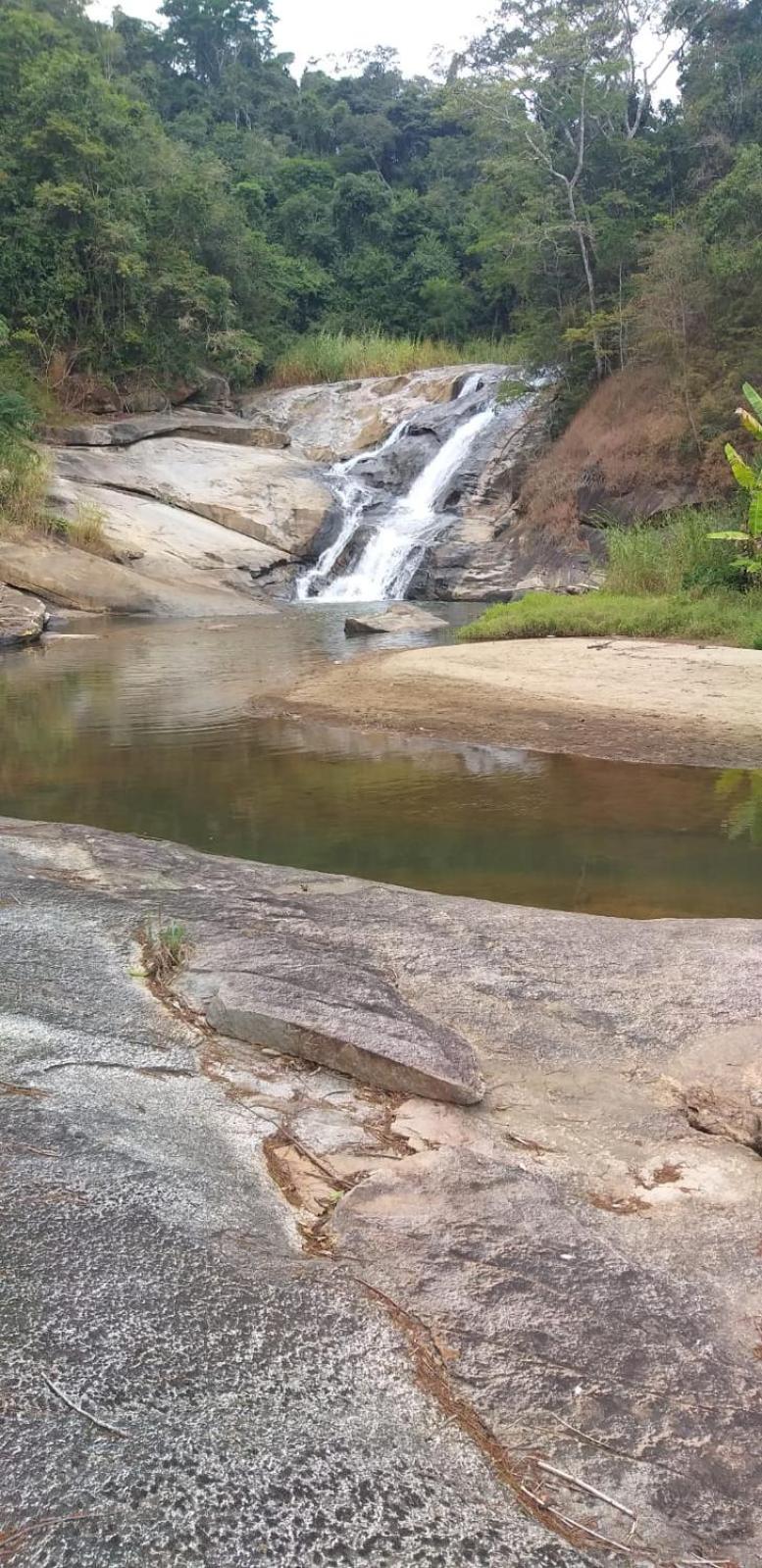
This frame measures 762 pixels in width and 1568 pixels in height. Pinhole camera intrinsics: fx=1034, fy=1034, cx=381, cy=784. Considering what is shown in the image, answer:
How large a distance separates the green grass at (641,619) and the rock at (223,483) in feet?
32.9

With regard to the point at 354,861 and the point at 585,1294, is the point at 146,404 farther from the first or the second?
the point at 585,1294

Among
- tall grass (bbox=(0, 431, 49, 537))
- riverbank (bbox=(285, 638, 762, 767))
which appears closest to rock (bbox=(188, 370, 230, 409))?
tall grass (bbox=(0, 431, 49, 537))

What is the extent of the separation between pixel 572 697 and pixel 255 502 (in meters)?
15.9

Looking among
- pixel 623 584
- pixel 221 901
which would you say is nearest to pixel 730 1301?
pixel 221 901

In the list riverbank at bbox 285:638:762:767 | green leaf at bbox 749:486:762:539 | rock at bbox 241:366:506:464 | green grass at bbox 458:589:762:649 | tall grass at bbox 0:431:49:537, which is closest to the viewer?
riverbank at bbox 285:638:762:767

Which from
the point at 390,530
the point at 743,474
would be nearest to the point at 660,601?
the point at 743,474

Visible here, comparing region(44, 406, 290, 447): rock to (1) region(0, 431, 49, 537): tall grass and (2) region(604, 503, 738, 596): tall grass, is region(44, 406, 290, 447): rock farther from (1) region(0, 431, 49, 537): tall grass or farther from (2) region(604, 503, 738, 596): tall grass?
(2) region(604, 503, 738, 596): tall grass

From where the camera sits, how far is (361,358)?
33000mm

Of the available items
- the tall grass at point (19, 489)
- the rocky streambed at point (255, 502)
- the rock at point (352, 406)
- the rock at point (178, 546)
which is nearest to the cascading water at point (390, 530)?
Result: the rocky streambed at point (255, 502)

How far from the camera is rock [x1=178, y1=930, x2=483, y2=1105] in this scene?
126 inches

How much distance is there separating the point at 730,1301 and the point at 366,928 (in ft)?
8.06

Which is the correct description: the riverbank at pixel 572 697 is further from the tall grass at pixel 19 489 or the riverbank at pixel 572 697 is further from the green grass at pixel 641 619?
the tall grass at pixel 19 489

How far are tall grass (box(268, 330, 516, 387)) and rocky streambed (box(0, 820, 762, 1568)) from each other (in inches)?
1232

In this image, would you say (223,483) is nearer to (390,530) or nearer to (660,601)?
(390,530)
